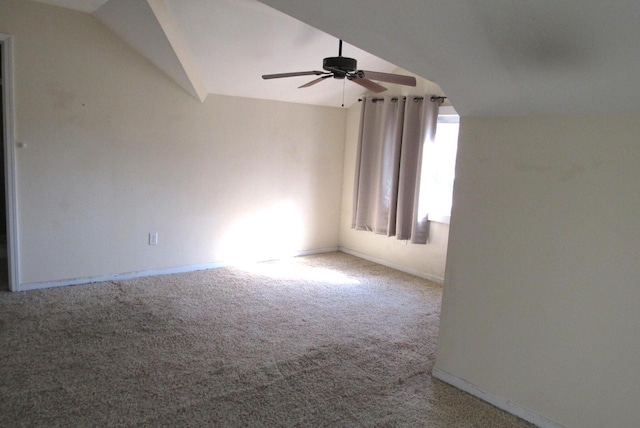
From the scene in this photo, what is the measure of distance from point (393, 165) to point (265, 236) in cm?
171

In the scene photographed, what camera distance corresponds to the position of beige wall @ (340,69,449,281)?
4672 millimetres

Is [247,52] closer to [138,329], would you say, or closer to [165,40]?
[165,40]

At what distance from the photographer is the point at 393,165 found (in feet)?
16.1

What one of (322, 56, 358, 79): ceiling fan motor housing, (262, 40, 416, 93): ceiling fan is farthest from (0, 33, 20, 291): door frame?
(322, 56, 358, 79): ceiling fan motor housing

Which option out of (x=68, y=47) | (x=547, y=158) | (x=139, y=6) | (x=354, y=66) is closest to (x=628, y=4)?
(x=547, y=158)

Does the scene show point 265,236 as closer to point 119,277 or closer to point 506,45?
point 119,277

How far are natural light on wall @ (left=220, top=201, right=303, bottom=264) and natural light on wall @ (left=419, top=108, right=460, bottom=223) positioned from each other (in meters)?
1.64

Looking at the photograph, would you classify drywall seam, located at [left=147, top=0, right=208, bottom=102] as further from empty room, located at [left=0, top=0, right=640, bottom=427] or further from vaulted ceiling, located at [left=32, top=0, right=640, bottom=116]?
vaulted ceiling, located at [left=32, top=0, right=640, bottom=116]

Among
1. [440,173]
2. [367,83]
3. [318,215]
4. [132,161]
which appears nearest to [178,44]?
[132,161]

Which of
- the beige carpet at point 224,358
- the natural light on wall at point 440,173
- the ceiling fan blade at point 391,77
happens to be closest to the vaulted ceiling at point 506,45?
the ceiling fan blade at point 391,77

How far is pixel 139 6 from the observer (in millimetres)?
3211

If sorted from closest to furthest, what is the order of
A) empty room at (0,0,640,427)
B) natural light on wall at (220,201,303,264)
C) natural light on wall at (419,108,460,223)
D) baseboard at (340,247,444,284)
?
empty room at (0,0,640,427)
natural light on wall at (419,108,460,223)
baseboard at (340,247,444,284)
natural light on wall at (220,201,303,264)

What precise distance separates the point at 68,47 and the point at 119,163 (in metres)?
1.04

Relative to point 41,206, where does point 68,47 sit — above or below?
above
